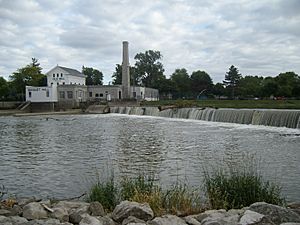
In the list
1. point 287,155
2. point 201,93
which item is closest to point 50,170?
point 287,155

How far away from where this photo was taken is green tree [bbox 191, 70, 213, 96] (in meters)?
101

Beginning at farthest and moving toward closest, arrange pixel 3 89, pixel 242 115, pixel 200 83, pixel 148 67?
pixel 148 67 → pixel 200 83 → pixel 3 89 → pixel 242 115

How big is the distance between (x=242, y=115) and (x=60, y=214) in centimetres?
3000

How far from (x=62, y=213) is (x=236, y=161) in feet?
30.8

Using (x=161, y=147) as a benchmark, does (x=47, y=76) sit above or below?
above

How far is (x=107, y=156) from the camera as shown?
16734 millimetres

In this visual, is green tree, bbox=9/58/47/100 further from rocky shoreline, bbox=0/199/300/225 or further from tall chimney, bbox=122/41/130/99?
rocky shoreline, bbox=0/199/300/225

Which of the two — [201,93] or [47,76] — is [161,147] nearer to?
[47,76]

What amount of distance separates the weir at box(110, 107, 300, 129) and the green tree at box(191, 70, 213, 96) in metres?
50.1

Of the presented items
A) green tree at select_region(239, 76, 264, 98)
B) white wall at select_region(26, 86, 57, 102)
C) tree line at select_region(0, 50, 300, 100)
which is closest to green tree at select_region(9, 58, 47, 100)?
tree line at select_region(0, 50, 300, 100)

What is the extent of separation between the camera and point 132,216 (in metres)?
6.25

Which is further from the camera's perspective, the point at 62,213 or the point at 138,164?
the point at 138,164

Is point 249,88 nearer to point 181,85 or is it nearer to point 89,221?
point 181,85

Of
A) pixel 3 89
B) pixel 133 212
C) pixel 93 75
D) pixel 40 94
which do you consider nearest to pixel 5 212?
pixel 133 212
